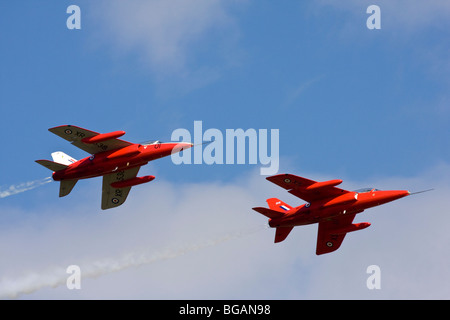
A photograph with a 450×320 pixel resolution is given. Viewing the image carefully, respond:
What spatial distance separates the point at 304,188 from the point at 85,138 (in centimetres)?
1677

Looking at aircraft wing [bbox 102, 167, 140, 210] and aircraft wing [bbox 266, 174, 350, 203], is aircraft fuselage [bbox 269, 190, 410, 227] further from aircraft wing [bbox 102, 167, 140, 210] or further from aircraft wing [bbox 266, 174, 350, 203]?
aircraft wing [bbox 102, 167, 140, 210]

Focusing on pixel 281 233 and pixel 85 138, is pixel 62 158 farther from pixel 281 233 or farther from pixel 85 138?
pixel 281 233

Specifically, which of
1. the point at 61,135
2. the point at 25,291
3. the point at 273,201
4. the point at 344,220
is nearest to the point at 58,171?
the point at 61,135

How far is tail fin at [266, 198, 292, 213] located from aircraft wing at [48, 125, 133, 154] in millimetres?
11758

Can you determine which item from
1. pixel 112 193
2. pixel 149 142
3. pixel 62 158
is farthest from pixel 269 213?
pixel 62 158

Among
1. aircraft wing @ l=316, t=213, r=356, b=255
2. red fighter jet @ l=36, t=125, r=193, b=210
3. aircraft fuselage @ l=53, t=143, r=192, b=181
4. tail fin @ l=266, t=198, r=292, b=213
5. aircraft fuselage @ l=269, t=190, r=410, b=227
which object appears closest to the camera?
aircraft fuselage @ l=269, t=190, r=410, b=227

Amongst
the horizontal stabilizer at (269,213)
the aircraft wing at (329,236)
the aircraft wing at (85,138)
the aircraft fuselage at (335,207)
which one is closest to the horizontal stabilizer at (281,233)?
the aircraft fuselage at (335,207)

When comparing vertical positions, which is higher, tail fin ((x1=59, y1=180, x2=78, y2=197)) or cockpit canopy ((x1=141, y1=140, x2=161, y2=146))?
cockpit canopy ((x1=141, y1=140, x2=161, y2=146))

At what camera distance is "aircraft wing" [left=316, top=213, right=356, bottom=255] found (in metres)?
78.2

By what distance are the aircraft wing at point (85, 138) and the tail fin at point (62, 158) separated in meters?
4.29

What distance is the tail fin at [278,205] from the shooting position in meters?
76.1

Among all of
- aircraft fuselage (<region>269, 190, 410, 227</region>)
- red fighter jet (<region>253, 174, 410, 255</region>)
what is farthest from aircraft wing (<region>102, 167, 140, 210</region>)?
aircraft fuselage (<region>269, 190, 410, 227</region>)
